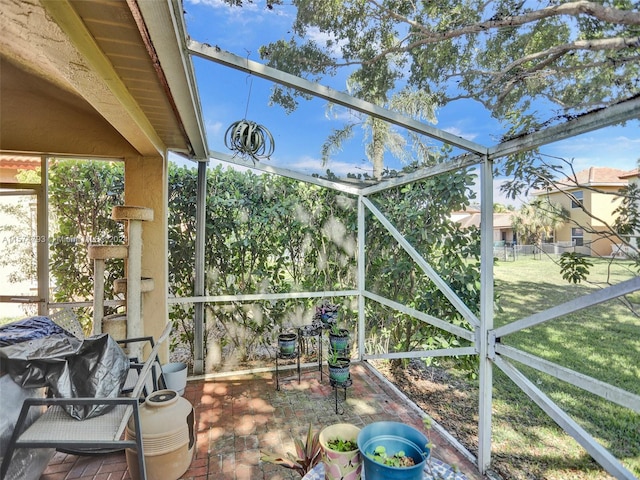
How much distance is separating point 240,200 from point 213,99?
148 cm

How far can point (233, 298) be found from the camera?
3.95 metres

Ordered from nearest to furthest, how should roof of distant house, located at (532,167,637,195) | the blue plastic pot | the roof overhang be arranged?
the blue plastic pot < the roof overhang < roof of distant house, located at (532,167,637,195)

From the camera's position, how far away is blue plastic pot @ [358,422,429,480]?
1.09 metres

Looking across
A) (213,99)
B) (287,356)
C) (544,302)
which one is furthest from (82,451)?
(544,302)

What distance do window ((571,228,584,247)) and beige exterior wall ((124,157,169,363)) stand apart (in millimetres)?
3465

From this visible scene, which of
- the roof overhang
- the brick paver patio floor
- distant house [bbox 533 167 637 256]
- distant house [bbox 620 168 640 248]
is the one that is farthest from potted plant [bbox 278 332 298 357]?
distant house [bbox 620 168 640 248]

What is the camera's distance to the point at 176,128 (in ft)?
9.41

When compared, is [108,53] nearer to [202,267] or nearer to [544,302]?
[202,267]

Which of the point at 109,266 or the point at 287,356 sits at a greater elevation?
the point at 109,266

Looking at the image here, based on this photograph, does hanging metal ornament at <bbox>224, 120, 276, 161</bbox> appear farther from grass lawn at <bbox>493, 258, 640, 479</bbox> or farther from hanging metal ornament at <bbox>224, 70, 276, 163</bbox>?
grass lawn at <bbox>493, 258, 640, 479</bbox>

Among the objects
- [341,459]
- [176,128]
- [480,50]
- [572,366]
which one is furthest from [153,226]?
[572,366]

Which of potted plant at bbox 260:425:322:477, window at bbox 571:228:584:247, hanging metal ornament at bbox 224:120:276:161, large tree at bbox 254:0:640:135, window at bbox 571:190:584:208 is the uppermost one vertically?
large tree at bbox 254:0:640:135

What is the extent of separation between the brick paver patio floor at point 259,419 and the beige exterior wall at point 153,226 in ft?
3.17

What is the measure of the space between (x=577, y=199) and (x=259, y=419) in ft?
9.75
